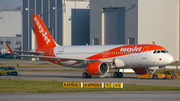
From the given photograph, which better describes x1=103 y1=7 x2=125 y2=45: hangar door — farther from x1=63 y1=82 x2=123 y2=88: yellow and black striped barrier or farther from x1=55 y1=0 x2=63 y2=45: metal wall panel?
x1=63 y1=82 x2=123 y2=88: yellow and black striped barrier

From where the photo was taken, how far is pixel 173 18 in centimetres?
8556

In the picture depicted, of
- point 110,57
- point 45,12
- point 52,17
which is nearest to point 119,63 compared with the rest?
point 110,57

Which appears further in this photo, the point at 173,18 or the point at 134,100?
the point at 173,18

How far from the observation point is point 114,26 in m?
88.1

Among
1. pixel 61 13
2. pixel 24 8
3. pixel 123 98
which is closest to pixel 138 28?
pixel 61 13

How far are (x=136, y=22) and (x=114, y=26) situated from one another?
909 centimetres

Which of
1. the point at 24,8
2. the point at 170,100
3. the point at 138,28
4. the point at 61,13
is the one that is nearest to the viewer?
the point at 170,100

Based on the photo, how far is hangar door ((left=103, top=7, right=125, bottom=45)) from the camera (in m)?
87.2

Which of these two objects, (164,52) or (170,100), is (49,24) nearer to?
(164,52)

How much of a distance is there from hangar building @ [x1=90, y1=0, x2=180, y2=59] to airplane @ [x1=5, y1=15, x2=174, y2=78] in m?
37.0

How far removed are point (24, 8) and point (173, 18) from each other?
172 feet

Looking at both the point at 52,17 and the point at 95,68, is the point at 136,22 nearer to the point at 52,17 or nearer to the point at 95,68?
the point at 52,17

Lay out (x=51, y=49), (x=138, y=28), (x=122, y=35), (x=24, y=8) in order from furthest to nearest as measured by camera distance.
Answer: (x=24, y=8), (x=122, y=35), (x=138, y=28), (x=51, y=49)

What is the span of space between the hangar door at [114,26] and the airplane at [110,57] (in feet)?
135
